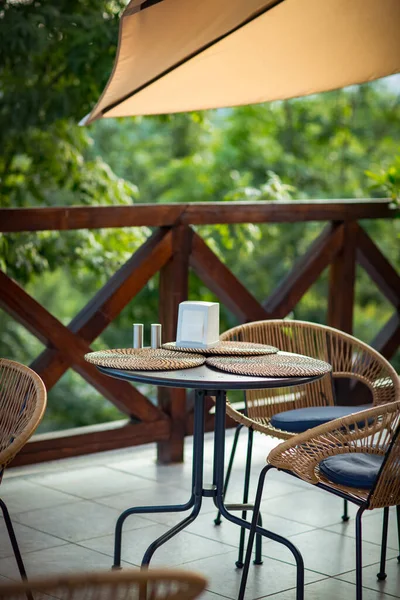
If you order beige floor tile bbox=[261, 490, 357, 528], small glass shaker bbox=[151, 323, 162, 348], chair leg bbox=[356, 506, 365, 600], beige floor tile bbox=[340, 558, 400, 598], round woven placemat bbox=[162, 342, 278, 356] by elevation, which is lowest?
beige floor tile bbox=[261, 490, 357, 528]

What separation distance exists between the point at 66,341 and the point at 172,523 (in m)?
0.97

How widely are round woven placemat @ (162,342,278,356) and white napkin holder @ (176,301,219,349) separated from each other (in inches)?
1.0

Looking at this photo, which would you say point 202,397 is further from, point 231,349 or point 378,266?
point 378,266

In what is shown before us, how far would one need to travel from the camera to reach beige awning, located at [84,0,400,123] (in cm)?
369

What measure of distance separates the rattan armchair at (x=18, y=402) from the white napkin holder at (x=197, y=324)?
58 centimetres

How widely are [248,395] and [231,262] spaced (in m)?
7.45

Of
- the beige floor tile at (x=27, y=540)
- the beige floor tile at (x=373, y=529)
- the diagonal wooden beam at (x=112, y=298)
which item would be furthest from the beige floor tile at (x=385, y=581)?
the diagonal wooden beam at (x=112, y=298)

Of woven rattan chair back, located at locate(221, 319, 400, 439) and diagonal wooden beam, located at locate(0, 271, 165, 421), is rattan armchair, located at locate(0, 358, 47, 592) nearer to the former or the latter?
woven rattan chair back, located at locate(221, 319, 400, 439)

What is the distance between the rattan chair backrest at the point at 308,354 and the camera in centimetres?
370

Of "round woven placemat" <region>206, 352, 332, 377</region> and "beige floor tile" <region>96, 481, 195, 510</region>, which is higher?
"round woven placemat" <region>206, 352, 332, 377</region>

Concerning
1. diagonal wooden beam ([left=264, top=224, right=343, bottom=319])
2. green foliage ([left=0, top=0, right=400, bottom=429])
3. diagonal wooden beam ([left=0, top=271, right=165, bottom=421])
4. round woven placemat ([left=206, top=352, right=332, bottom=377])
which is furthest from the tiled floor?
green foliage ([left=0, top=0, right=400, bottom=429])

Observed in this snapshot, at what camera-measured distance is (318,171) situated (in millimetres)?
12875

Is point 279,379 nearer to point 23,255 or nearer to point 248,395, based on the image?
point 248,395

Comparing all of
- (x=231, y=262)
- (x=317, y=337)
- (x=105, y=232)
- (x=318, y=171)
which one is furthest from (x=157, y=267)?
(x=318, y=171)
